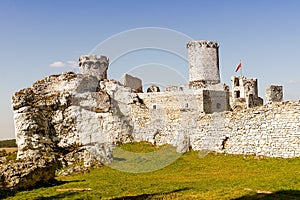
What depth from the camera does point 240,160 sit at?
23.2m

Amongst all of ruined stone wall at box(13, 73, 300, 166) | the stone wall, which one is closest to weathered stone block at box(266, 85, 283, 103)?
the stone wall

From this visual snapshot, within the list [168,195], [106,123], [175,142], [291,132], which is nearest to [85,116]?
[106,123]

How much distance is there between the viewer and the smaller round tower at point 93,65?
39.8 meters

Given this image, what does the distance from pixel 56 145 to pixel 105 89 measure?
23.2 feet

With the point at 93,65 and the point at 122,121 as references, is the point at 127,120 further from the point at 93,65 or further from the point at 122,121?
the point at 93,65

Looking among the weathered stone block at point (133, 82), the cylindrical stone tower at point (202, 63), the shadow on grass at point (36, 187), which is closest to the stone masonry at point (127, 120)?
the shadow on grass at point (36, 187)

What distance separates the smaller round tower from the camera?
131 ft

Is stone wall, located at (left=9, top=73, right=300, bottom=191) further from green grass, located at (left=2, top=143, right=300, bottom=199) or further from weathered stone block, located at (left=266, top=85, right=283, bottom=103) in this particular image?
weathered stone block, located at (left=266, top=85, right=283, bottom=103)

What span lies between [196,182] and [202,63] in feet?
83.2

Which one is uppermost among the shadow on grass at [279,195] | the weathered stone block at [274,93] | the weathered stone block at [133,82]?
the weathered stone block at [133,82]

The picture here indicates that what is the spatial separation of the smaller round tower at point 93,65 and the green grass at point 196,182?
17.5 metres

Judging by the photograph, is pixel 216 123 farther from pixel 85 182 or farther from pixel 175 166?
pixel 85 182

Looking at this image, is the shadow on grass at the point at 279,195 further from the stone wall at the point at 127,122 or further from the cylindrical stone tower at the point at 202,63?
the cylindrical stone tower at the point at 202,63

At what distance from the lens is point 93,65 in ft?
131
